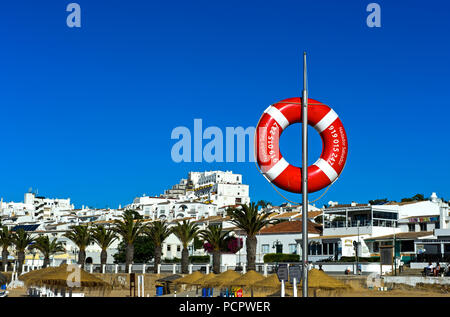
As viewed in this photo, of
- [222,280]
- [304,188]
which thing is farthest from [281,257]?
[304,188]

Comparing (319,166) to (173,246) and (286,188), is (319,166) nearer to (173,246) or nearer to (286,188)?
(286,188)

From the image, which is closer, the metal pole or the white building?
the metal pole

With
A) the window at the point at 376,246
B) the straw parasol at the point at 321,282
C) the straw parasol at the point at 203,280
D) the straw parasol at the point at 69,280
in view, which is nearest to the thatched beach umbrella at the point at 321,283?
the straw parasol at the point at 321,282

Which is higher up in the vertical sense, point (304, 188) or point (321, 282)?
point (304, 188)

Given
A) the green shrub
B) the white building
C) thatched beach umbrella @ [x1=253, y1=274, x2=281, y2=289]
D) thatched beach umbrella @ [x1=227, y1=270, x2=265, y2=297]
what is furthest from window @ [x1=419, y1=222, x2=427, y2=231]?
the white building

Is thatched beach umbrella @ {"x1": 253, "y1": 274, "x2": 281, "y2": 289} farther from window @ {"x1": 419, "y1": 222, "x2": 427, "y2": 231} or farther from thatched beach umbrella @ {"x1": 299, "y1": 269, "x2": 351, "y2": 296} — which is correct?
window @ {"x1": 419, "y1": 222, "x2": 427, "y2": 231}

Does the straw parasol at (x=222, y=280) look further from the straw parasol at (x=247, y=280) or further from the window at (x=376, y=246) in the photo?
the window at (x=376, y=246)

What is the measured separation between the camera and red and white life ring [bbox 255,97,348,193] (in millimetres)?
14922

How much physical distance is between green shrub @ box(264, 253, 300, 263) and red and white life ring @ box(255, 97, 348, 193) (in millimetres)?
36333

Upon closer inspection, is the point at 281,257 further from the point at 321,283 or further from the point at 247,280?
the point at 321,283

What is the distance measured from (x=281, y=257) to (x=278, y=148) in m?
38.2

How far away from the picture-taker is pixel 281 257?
52500mm
